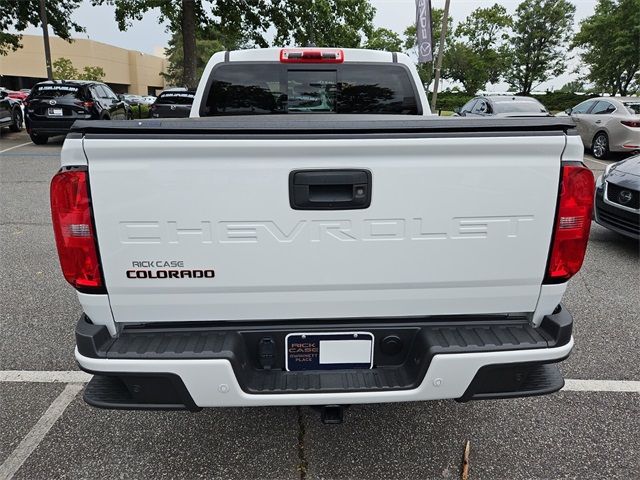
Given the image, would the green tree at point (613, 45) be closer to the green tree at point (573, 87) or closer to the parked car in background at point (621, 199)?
the green tree at point (573, 87)

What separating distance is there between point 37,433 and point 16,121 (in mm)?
17427

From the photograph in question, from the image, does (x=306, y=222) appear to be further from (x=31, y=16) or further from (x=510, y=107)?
(x=31, y=16)

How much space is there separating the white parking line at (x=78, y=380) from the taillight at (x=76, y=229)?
59.4 inches

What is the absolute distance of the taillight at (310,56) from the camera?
12.5 feet

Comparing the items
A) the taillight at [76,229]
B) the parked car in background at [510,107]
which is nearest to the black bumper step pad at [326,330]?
the taillight at [76,229]

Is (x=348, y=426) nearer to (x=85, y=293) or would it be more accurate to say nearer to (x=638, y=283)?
(x=85, y=293)

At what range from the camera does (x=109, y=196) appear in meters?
1.81

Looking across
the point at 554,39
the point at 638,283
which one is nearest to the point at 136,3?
the point at 638,283

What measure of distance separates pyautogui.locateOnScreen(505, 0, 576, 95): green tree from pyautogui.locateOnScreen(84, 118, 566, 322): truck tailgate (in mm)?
50505

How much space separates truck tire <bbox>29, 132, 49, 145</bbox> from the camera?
13.9m

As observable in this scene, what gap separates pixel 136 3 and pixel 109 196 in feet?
68.5

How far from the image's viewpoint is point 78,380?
3.11m

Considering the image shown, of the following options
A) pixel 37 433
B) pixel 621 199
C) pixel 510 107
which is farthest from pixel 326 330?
pixel 510 107

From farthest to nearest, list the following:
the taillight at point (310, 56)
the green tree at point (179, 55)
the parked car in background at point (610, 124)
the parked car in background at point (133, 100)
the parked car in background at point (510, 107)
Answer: the green tree at point (179, 55) → the parked car in background at point (133, 100) → the parked car in background at point (510, 107) → the parked car in background at point (610, 124) → the taillight at point (310, 56)
